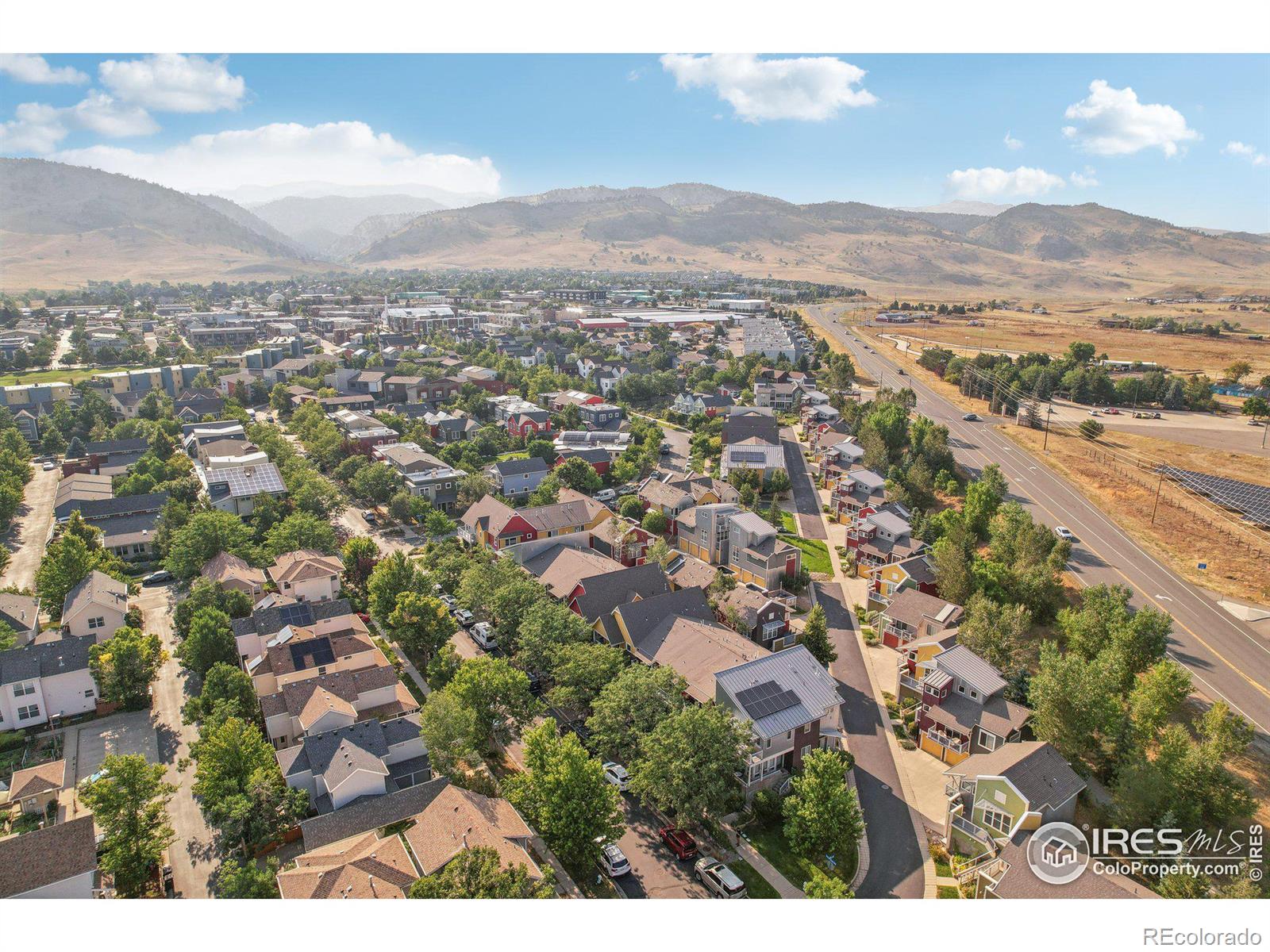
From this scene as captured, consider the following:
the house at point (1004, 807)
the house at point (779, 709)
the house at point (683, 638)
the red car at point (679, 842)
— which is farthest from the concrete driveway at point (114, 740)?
the house at point (1004, 807)

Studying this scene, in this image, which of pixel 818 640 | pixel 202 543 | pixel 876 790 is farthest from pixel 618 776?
pixel 202 543

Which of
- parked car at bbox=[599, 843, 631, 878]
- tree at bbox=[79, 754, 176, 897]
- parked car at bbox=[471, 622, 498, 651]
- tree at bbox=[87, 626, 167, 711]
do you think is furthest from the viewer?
parked car at bbox=[471, 622, 498, 651]

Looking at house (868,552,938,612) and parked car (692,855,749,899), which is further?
house (868,552,938,612)

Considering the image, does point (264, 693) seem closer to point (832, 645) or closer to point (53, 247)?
point (832, 645)

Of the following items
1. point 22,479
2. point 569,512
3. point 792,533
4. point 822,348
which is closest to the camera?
point 569,512

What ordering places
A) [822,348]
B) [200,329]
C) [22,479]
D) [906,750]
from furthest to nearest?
[200,329], [822,348], [22,479], [906,750]

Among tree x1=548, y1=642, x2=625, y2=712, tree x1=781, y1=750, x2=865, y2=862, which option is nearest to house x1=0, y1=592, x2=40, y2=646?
tree x1=548, y1=642, x2=625, y2=712

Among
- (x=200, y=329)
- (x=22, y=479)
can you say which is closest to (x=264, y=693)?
(x=22, y=479)

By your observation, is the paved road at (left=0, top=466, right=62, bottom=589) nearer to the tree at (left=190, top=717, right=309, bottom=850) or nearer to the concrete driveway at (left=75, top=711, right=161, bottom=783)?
the concrete driveway at (left=75, top=711, right=161, bottom=783)
